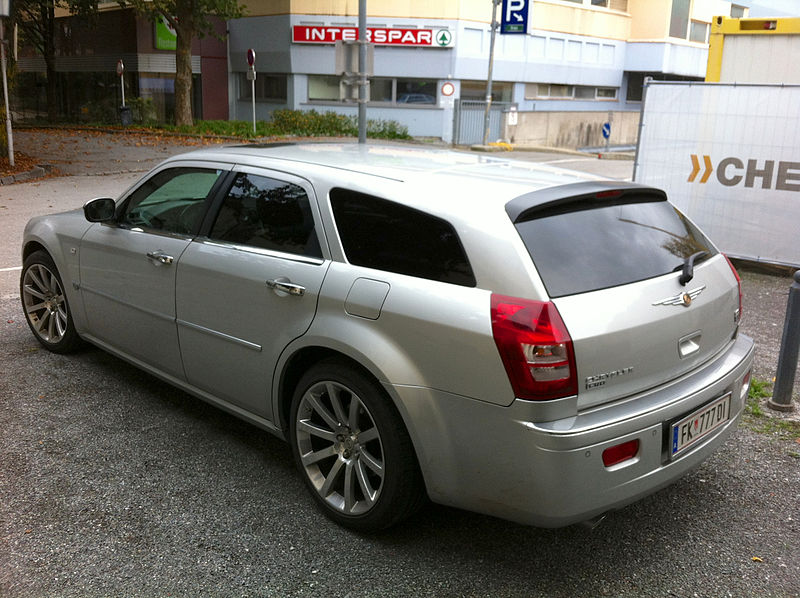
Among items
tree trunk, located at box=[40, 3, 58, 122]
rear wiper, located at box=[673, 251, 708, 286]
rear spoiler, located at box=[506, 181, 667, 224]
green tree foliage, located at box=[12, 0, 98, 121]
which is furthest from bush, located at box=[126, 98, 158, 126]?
rear wiper, located at box=[673, 251, 708, 286]

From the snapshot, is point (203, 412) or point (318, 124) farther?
point (318, 124)

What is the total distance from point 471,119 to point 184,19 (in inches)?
425

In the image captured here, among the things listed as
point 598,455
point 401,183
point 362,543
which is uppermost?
point 401,183

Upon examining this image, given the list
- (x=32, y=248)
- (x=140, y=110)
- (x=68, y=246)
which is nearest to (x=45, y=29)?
(x=140, y=110)

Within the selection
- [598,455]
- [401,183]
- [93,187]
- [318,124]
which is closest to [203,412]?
[401,183]

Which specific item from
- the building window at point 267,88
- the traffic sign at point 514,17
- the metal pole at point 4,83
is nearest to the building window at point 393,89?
the building window at point 267,88

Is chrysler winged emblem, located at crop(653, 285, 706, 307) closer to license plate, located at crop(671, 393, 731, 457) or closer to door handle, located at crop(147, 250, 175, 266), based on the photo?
license plate, located at crop(671, 393, 731, 457)

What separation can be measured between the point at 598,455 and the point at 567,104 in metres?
34.0

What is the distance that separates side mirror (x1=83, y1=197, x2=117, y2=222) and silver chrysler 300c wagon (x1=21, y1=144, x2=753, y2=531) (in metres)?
0.68

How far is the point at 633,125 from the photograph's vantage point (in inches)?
1411

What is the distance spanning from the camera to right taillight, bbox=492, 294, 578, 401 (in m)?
2.79

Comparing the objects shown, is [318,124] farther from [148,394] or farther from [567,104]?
[148,394]

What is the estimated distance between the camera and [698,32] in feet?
124

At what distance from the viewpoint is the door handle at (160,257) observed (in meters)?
4.23
